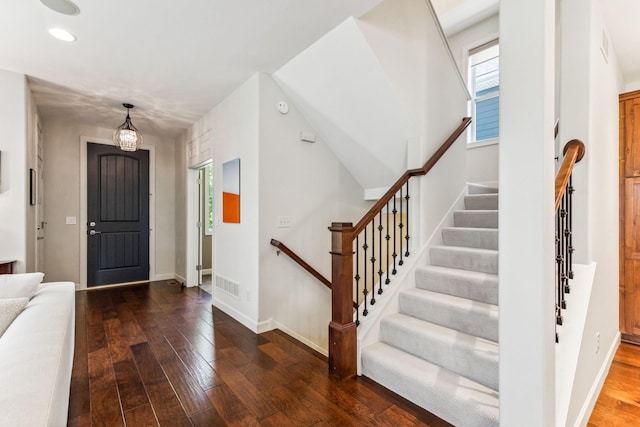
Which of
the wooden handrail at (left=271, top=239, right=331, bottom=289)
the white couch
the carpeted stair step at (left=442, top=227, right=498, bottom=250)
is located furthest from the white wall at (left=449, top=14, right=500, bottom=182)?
the white couch

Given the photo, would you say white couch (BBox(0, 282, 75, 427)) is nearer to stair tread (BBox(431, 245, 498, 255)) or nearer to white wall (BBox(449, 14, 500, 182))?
stair tread (BBox(431, 245, 498, 255))

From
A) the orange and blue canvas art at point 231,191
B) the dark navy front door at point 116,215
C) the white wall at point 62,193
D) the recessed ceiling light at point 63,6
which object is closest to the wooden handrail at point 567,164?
the orange and blue canvas art at point 231,191

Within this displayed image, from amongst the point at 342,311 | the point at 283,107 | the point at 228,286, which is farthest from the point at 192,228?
the point at 342,311

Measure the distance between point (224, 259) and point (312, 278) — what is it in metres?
1.15

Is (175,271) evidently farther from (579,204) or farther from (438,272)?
(579,204)

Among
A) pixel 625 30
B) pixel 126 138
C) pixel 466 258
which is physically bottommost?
pixel 466 258

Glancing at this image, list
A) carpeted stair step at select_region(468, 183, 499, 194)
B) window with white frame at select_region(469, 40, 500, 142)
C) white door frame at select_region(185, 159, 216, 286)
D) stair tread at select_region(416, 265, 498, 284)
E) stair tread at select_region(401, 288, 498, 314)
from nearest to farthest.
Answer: stair tread at select_region(401, 288, 498, 314) < stair tread at select_region(416, 265, 498, 284) < carpeted stair step at select_region(468, 183, 499, 194) < window with white frame at select_region(469, 40, 500, 142) < white door frame at select_region(185, 159, 216, 286)

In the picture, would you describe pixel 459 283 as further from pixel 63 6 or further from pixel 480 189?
pixel 63 6

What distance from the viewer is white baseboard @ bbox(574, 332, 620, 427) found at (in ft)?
6.02

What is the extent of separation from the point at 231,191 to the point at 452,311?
8.57ft

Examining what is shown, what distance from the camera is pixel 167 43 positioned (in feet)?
8.81

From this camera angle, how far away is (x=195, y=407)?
6.43 ft

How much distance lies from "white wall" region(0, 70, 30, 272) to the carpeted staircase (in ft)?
11.8

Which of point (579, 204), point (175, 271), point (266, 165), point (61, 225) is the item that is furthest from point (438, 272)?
point (61, 225)
